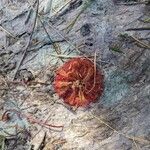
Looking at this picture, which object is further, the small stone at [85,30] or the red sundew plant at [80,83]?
the small stone at [85,30]

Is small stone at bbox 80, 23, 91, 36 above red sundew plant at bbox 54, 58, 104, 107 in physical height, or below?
above

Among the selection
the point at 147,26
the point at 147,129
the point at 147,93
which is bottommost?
the point at 147,129

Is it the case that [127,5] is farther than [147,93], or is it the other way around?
[127,5]

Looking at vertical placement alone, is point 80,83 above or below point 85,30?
below

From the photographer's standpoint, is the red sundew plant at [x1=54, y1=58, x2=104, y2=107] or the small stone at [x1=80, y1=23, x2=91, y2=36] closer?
the red sundew plant at [x1=54, y1=58, x2=104, y2=107]

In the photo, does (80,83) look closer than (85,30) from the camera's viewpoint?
Yes

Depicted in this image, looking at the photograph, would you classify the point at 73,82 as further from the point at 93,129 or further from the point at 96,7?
the point at 96,7

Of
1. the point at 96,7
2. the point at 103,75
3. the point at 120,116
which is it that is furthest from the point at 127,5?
the point at 120,116

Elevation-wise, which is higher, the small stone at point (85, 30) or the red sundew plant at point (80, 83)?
the small stone at point (85, 30)
